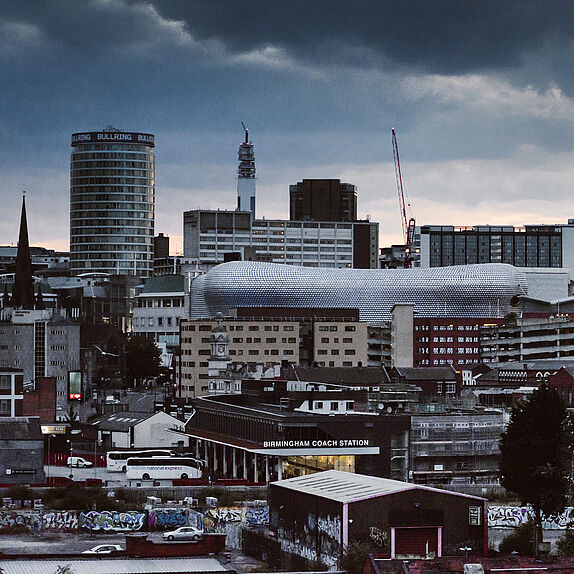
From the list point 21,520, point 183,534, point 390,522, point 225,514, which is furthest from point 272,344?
point 390,522

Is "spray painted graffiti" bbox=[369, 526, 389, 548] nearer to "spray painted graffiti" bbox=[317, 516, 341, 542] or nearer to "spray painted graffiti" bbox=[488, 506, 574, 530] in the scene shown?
"spray painted graffiti" bbox=[317, 516, 341, 542]

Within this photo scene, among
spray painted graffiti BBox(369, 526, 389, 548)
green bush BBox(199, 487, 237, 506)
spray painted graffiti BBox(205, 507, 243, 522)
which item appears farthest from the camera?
green bush BBox(199, 487, 237, 506)

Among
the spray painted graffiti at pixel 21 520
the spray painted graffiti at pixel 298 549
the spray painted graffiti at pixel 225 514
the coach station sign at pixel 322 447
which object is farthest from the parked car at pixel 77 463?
the spray painted graffiti at pixel 298 549

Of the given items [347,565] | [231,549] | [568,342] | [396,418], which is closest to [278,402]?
[396,418]

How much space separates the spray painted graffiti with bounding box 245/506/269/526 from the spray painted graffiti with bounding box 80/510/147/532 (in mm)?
4937

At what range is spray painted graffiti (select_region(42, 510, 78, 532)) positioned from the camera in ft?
253

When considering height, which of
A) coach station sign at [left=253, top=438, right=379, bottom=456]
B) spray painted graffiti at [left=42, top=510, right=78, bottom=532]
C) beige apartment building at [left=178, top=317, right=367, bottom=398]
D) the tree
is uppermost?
beige apartment building at [left=178, top=317, right=367, bottom=398]

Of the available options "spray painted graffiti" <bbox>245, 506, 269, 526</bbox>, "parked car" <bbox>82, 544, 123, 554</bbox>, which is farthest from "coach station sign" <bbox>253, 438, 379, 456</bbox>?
"parked car" <bbox>82, 544, 123, 554</bbox>

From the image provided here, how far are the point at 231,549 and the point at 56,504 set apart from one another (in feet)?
48.7

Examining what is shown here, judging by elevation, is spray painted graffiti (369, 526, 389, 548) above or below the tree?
below

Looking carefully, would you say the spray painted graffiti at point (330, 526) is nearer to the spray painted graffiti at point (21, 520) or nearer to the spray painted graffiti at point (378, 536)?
the spray painted graffiti at point (378, 536)

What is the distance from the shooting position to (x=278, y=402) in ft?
390

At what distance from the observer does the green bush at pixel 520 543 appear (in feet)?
224

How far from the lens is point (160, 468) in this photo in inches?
3922
